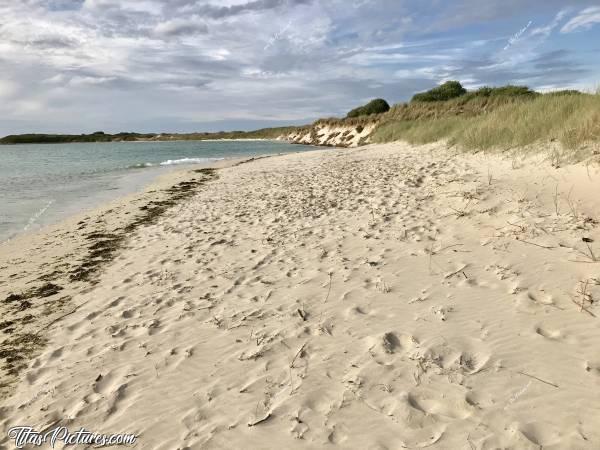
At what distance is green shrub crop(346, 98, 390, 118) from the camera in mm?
54044

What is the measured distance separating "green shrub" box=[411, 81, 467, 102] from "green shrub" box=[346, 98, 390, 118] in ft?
39.8

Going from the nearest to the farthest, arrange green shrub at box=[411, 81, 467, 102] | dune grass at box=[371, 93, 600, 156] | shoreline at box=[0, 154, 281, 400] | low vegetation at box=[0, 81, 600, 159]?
shoreline at box=[0, 154, 281, 400] < dune grass at box=[371, 93, 600, 156] < low vegetation at box=[0, 81, 600, 159] < green shrub at box=[411, 81, 467, 102]

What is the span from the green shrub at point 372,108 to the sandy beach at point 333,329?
48.1 meters

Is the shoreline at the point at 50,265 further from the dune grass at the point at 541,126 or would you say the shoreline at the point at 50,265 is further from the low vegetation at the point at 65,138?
the low vegetation at the point at 65,138

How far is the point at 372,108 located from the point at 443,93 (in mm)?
15027

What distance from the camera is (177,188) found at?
1634cm

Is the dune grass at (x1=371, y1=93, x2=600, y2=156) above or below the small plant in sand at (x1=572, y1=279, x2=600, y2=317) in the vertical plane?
above

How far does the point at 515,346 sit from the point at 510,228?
322cm


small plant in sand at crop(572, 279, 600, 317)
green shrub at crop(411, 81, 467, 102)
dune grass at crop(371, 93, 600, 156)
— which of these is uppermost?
green shrub at crop(411, 81, 467, 102)

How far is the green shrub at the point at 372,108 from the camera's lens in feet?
177

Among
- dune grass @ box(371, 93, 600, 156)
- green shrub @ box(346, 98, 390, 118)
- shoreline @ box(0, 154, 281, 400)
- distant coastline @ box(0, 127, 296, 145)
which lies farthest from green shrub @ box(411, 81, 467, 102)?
distant coastline @ box(0, 127, 296, 145)

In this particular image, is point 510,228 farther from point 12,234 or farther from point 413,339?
point 12,234

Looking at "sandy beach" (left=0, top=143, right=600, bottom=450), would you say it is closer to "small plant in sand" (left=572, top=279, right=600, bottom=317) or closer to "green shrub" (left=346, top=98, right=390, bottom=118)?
"small plant in sand" (left=572, top=279, right=600, bottom=317)

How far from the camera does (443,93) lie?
40406 millimetres
